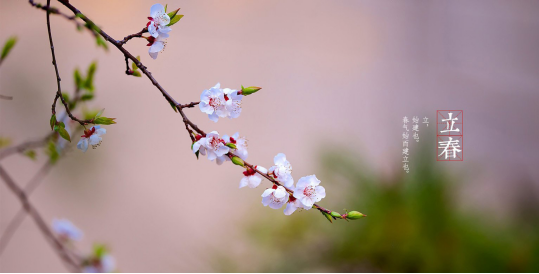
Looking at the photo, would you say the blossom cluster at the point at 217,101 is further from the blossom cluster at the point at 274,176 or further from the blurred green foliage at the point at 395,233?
the blurred green foliage at the point at 395,233

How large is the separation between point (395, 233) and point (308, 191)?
2.98ft

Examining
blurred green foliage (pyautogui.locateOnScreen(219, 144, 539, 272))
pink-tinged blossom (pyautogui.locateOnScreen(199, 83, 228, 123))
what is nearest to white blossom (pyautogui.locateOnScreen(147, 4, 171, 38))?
pink-tinged blossom (pyautogui.locateOnScreen(199, 83, 228, 123))

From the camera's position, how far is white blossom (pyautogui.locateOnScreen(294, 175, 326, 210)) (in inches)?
15.8

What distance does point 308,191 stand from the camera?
41cm

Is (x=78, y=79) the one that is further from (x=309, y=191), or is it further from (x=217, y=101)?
(x=309, y=191)

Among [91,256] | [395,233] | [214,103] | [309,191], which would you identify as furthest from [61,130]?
[395,233]

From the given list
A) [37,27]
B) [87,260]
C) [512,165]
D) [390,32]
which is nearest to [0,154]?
[87,260]

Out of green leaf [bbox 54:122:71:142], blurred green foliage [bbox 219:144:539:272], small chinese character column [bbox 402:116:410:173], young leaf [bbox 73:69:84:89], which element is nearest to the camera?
green leaf [bbox 54:122:71:142]

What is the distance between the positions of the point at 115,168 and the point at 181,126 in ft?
1.05

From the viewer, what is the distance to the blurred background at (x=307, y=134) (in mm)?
1264

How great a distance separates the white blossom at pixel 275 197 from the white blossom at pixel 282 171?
11 millimetres

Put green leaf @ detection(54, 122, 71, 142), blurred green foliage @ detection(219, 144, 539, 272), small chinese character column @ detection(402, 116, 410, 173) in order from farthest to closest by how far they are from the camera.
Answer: small chinese character column @ detection(402, 116, 410, 173)
blurred green foliage @ detection(219, 144, 539, 272)
green leaf @ detection(54, 122, 71, 142)

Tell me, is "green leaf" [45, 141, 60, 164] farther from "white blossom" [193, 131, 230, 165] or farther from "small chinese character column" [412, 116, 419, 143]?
"small chinese character column" [412, 116, 419, 143]

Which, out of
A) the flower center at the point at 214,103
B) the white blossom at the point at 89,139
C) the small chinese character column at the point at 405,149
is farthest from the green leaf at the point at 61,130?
the small chinese character column at the point at 405,149
